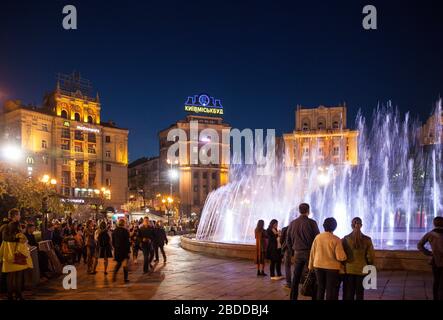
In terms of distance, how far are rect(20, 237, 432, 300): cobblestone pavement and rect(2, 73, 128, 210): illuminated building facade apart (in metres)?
60.8

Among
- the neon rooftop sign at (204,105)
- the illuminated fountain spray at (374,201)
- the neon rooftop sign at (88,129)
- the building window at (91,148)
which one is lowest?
the illuminated fountain spray at (374,201)

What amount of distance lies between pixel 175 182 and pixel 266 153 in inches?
1112

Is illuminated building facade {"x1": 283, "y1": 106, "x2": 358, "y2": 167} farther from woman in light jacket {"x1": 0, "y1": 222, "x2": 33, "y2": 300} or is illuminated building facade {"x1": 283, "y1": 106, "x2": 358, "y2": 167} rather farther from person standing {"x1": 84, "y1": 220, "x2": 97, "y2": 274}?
woman in light jacket {"x1": 0, "y1": 222, "x2": 33, "y2": 300}

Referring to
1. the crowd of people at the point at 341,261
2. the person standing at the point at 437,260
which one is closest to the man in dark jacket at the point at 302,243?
the crowd of people at the point at 341,261

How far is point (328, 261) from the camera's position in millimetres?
7578

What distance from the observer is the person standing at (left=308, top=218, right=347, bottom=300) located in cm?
756

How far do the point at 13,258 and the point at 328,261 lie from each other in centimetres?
693

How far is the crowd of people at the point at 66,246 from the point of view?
10.2 metres

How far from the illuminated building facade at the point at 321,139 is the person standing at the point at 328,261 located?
9696 centimetres

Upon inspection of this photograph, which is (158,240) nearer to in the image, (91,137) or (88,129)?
(88,129)

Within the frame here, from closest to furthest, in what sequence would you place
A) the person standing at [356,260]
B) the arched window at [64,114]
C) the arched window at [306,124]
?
the person standing at [356,260], the arched window at [64,114], the arched window at [306,124]

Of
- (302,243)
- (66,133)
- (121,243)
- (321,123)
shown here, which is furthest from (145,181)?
(302,243)

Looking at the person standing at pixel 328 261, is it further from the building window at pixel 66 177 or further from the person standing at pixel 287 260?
the building window at pixel 66 177
